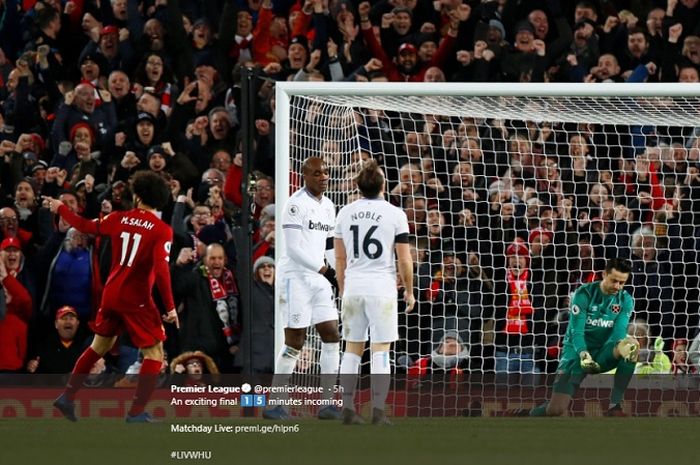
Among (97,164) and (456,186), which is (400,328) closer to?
(456,186)

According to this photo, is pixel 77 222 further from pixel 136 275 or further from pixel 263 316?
pixel 263 316

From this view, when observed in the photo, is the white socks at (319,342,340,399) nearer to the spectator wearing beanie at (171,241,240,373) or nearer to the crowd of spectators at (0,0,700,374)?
the crowd of spectators at (0,0,700,374)

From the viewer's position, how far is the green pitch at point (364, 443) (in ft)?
Result: 24.4

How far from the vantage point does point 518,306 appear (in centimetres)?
1086

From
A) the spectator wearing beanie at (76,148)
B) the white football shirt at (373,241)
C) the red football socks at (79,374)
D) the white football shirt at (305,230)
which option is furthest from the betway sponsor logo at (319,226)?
the spectator wearing beanie at (76,148)

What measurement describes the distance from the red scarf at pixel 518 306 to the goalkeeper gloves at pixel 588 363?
1.32m

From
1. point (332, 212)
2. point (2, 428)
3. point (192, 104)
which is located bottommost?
point (2, 428)

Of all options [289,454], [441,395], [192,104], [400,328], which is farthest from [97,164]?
[289,454]

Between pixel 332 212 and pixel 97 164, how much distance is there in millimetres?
3732

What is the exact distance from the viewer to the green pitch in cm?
743

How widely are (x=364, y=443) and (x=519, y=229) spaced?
365 centimetres

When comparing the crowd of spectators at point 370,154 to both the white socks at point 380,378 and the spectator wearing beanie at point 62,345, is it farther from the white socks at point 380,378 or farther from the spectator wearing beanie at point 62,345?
the white socks at point 380,378

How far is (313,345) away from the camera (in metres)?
10.3

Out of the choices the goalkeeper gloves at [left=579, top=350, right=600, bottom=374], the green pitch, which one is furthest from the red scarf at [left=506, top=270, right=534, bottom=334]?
the green pitch
